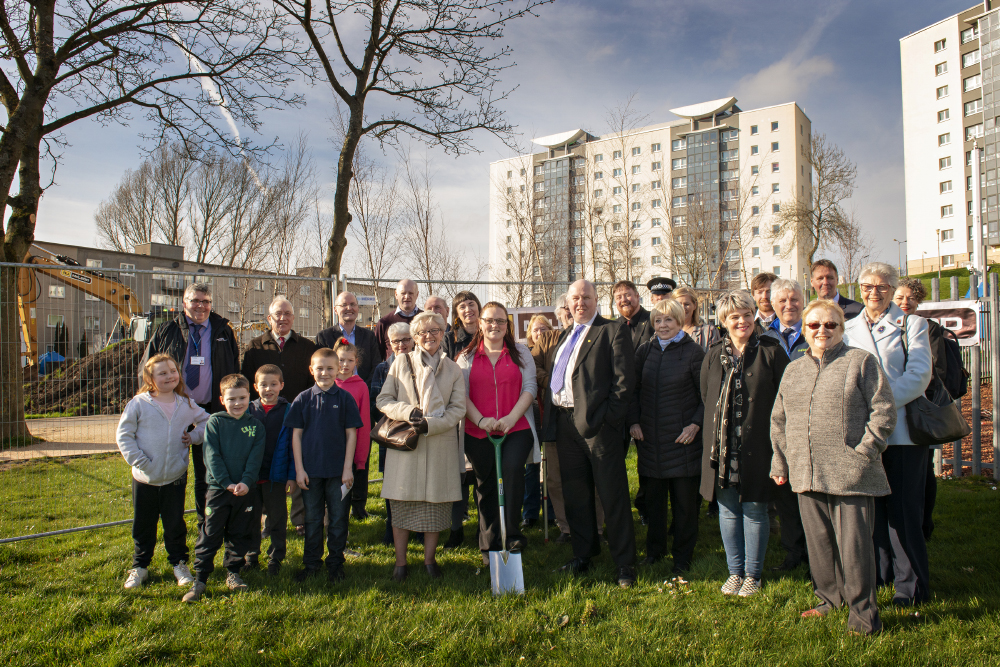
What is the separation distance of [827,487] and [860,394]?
0.56 metres

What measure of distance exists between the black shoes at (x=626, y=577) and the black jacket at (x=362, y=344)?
2926mm

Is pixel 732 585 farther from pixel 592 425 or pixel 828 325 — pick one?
pixel 828 325

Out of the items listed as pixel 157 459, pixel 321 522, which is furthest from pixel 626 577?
pixel 157 459

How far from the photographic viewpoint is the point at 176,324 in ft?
16.2

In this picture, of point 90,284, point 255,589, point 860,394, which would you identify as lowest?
point 255,589

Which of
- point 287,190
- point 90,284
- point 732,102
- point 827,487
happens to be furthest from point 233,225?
point 732,102

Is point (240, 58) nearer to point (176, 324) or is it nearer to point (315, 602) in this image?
point (176, 324)

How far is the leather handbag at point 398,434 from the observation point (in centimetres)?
412

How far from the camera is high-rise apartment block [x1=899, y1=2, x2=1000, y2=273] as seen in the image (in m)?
50.2

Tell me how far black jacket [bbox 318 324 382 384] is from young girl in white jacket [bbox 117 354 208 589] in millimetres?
1448

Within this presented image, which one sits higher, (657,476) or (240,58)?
(240,58)

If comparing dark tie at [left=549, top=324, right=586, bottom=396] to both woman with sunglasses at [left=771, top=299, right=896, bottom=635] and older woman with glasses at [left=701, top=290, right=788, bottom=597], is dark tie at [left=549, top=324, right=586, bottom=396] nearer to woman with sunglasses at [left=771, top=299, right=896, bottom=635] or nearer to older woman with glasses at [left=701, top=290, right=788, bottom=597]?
older woman with glasses at [left=701, top=290, right=788, bottom=597]

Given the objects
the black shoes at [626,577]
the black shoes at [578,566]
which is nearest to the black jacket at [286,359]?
the black shoes at [578,566]

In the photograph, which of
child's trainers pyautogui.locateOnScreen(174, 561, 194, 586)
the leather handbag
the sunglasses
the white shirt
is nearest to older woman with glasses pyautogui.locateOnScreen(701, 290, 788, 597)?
the sunglasses
